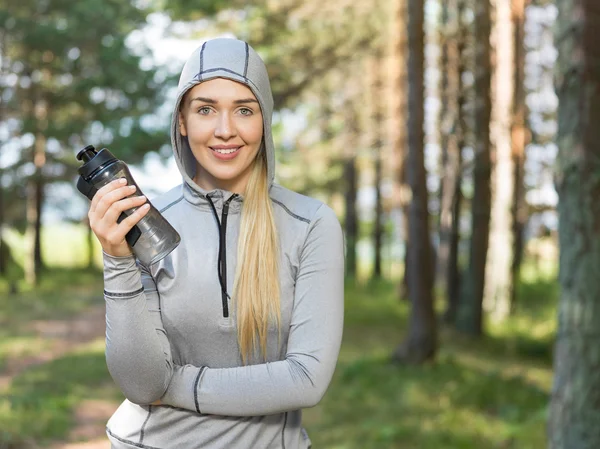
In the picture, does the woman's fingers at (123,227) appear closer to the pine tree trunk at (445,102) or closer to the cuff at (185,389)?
the cuff at (185,389)

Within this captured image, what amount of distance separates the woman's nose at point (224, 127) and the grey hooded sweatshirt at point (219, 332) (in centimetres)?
12

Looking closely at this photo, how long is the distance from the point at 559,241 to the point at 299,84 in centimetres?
1256

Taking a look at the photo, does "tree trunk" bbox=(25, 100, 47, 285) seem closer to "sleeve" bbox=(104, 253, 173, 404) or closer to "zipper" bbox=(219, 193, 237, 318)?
"zipper" bbox=(219, 193, 237, 318)

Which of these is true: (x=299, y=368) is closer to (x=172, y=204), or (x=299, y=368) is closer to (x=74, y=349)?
(x=172, y=204)

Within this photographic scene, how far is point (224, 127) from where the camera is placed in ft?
7.61

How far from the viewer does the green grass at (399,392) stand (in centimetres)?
752

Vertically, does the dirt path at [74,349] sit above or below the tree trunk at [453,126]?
below

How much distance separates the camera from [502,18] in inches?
621

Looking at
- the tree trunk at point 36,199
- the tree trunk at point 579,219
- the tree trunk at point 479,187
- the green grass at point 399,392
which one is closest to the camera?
the tree trunk at point 579,219

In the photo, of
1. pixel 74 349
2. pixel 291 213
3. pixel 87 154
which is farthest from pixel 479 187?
pixel 87 154

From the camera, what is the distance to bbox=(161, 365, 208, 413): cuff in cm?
221

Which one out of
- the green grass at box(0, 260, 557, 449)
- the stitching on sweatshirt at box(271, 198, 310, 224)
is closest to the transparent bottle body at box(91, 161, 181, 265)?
the stitching on sweatshirt at box(271, 198, 310, 224)

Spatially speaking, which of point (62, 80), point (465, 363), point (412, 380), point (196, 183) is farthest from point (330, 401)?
point (62, 80)

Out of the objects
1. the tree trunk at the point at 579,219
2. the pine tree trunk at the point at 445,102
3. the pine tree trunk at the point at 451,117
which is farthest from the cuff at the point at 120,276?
the pine tree trunk at the point at 445,102
